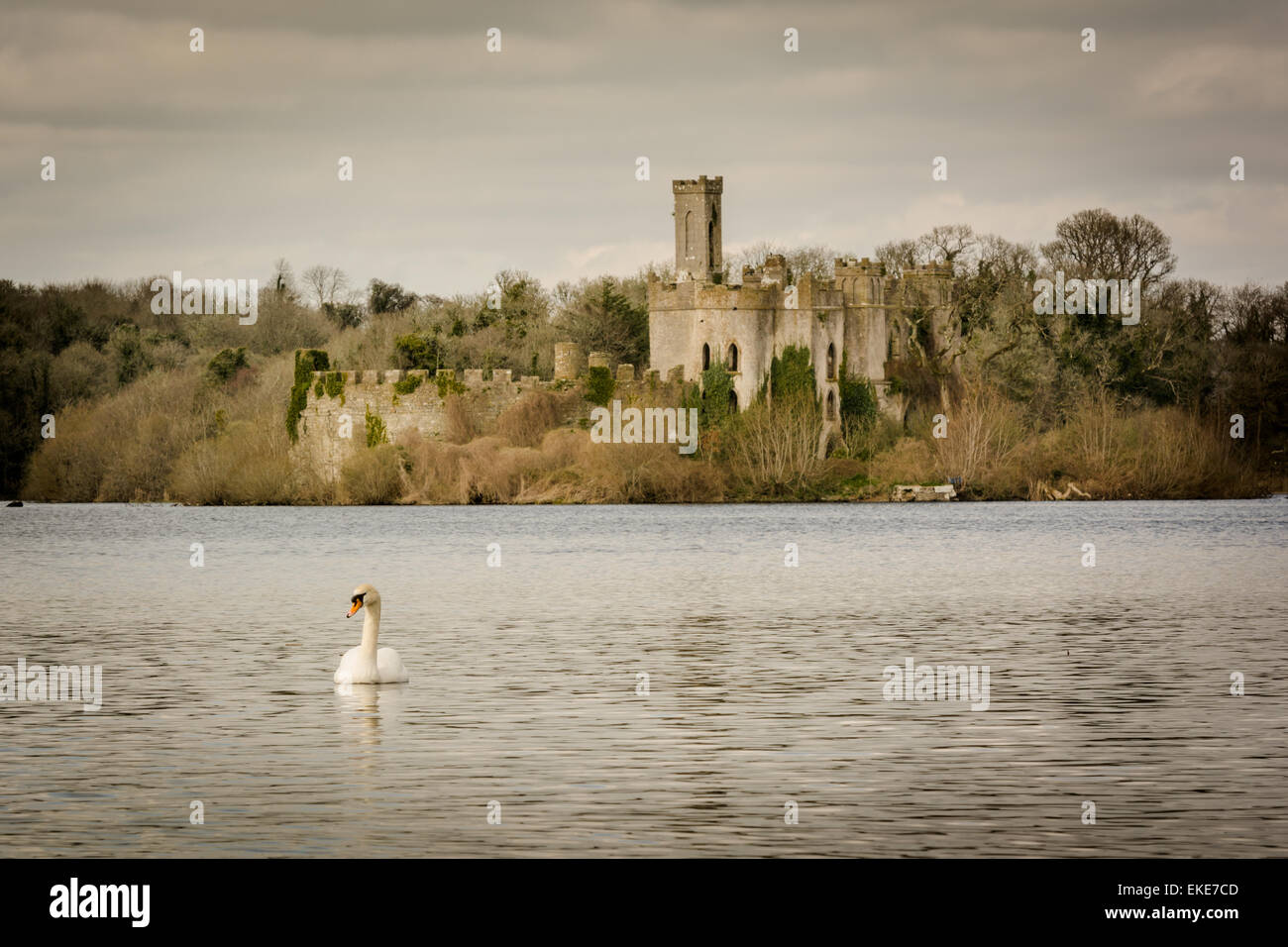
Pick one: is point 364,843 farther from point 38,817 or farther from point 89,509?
point 89,509

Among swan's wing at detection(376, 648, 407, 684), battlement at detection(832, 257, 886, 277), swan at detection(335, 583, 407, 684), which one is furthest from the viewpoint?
battlement at detection(832, 257, 886, 277)

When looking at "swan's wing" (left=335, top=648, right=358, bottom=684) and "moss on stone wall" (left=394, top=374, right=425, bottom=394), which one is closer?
"swan's wing" (left=335, top=648, right=358, bottom=684)

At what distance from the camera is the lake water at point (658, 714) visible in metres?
12.6

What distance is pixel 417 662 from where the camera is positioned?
22.3 m

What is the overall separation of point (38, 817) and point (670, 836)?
4.32 meters

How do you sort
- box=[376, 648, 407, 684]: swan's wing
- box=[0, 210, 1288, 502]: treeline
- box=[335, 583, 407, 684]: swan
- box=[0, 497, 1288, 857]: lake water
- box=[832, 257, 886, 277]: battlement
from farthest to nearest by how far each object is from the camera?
1. box=[832, 257, 886, 277]: battlement
2. box=[0, 210, 1288, 502]: treeline
3. box=[376, 648, 407, 684]: swan's wing
4. box=[335, 583, 407, 684]: swan
5. box=[0, 497, 1288, 857]: lake water

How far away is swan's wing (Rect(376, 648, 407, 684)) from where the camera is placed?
19.6 meters

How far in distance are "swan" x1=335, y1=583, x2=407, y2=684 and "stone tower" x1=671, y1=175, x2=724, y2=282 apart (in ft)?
197

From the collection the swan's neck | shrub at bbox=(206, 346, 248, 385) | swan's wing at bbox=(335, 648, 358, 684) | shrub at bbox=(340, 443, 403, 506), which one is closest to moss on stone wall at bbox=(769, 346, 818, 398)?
shrub at bbox=(340, 443, 403, 506)

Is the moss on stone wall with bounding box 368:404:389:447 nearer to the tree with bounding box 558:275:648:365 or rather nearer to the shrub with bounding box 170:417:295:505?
the shrub with bounding box 170:417:295:505

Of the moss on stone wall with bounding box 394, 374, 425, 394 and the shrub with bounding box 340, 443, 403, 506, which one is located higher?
the moss on stone wall with bounding box 394, 374, 425, 394

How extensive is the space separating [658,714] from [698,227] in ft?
206

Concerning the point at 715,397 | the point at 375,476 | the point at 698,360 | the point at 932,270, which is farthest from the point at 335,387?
the point at 932,270
